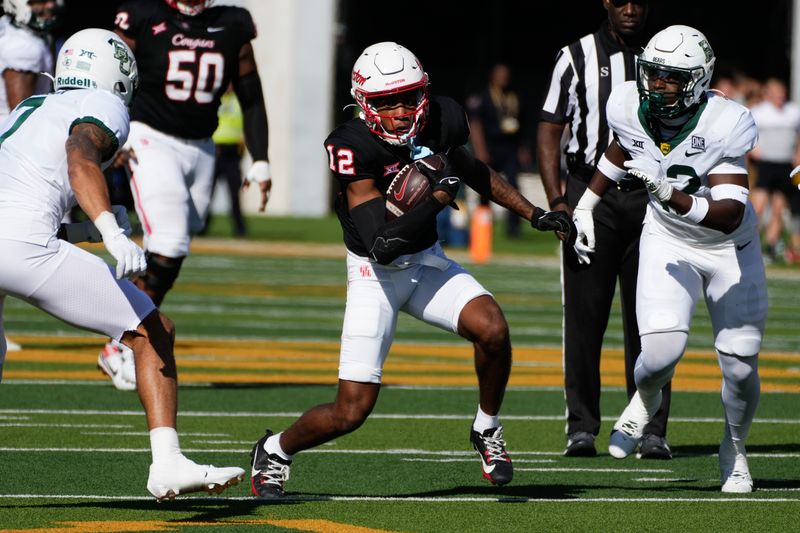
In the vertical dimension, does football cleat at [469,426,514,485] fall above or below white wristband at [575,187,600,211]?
below

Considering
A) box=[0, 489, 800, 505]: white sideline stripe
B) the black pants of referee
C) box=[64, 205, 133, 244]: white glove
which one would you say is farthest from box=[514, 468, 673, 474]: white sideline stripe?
box=[64, 205, 133, 244]: white glove

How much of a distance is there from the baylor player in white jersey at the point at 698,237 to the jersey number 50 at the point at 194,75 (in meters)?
3.11

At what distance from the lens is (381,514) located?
5746 millimetres

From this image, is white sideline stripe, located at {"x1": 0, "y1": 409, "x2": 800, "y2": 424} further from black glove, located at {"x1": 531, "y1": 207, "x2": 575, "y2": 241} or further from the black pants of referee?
black glove, located at {"x1": 531, "y1": 207, "x2": 575, "y2": 241}

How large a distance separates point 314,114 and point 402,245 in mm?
20486

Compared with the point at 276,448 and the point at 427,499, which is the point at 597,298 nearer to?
the point at 427,499

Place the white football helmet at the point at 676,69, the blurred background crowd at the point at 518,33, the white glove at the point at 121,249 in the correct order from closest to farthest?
the white glove at the point at 121,249 → the white football helmet at the point at 676,69 → the blurred background crowd at the point at 518,33

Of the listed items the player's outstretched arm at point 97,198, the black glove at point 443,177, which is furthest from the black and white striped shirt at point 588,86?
the player's outstretched arm at point 97,198

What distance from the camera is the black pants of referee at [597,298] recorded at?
24.3ft

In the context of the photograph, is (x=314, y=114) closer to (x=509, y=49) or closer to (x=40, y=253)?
(x=509, y=49)

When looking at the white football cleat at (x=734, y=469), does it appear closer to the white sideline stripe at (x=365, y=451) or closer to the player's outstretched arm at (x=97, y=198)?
the white sideline stripe at (x=365, y=451)

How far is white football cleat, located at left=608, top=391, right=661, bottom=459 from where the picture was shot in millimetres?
6664

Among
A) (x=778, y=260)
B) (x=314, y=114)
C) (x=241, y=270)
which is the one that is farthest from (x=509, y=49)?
(x=241, y=270)

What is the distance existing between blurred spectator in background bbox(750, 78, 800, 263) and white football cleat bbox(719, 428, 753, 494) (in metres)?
12.1
